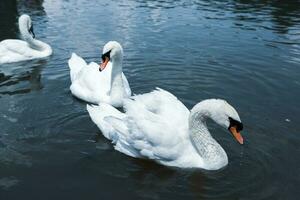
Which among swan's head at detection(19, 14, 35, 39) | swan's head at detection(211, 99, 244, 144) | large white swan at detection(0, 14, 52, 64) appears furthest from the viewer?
swan's head at detection(19, 14, 35, 39)

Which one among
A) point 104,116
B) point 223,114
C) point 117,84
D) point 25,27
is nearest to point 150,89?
point 117,84

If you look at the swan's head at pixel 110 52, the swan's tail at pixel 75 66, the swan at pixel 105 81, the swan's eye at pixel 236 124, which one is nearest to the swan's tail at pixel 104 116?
the swan at pixel 105 81

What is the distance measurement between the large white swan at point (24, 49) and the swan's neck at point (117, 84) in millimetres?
4659

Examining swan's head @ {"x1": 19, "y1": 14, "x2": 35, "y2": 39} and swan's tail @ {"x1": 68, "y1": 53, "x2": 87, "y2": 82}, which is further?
swan's head @ {"x1": 19, "y1": 14, "x2": 35, "y2": 39}

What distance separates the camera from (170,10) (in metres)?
22.7

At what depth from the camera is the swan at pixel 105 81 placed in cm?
1071

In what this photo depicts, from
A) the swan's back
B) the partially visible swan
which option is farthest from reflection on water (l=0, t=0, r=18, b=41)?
the partially visible swan

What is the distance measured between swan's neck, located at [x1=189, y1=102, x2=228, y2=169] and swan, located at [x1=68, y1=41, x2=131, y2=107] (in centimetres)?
312

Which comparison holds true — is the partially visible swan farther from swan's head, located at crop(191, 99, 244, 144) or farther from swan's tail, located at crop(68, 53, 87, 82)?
swan's tail, located at crop(68, 53, 87, 82)

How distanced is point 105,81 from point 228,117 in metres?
4.49

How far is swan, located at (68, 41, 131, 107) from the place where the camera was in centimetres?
1071

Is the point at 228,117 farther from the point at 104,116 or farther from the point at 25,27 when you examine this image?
the point at 25,27

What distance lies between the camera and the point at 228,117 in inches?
299

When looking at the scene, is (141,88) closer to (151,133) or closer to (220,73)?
(220,73)
